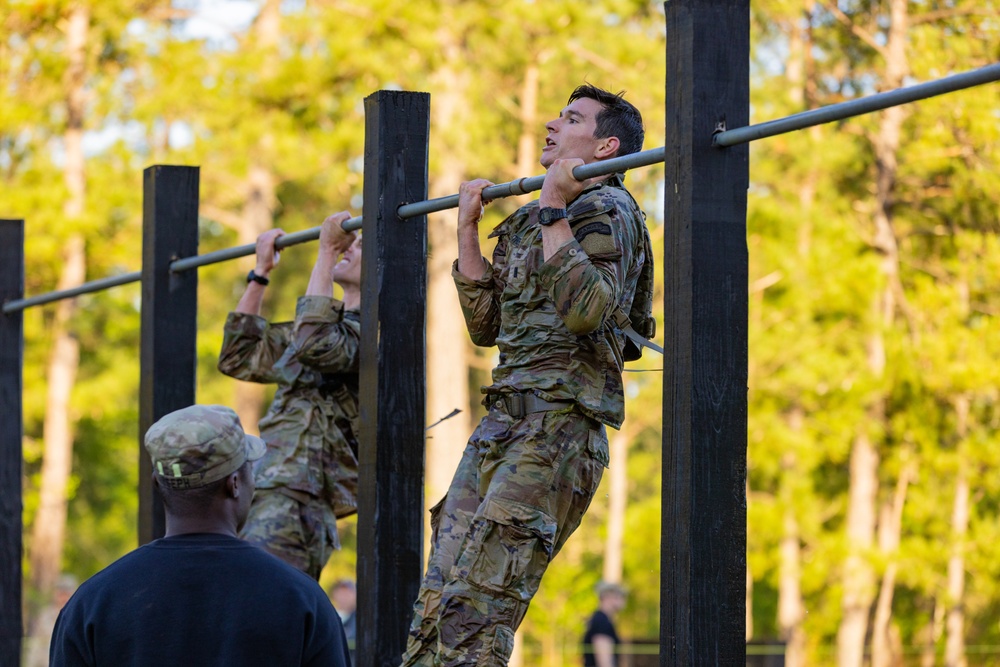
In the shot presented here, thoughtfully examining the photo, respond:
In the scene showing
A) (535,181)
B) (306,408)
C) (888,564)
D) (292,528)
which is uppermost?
(535,181)

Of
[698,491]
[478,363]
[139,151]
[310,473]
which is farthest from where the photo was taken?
[478,363]

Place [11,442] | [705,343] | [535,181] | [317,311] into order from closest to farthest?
[705,343] → [535,181] → [317,311] → [11,442]

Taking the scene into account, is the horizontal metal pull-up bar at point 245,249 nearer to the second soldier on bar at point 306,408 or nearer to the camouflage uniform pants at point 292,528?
the second soldier on bar at point 306,408

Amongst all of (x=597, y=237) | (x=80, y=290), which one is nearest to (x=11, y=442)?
(x=80, y=290)

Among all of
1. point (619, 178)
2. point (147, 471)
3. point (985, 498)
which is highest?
point (619, 178)

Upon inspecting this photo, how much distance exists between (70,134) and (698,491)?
56.5 feet

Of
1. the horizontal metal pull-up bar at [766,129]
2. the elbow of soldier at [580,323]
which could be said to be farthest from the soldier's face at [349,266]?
the elbow of soldier at [580,323]

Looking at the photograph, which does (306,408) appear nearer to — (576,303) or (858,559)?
(576,303)

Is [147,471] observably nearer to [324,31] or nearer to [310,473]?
[310,473]

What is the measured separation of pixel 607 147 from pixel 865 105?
101 centimetres

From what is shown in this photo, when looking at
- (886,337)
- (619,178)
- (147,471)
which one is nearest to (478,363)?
(886,337)

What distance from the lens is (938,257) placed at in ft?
64.2

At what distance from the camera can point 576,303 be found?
3105 millimetres

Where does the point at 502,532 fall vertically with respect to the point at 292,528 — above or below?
above
